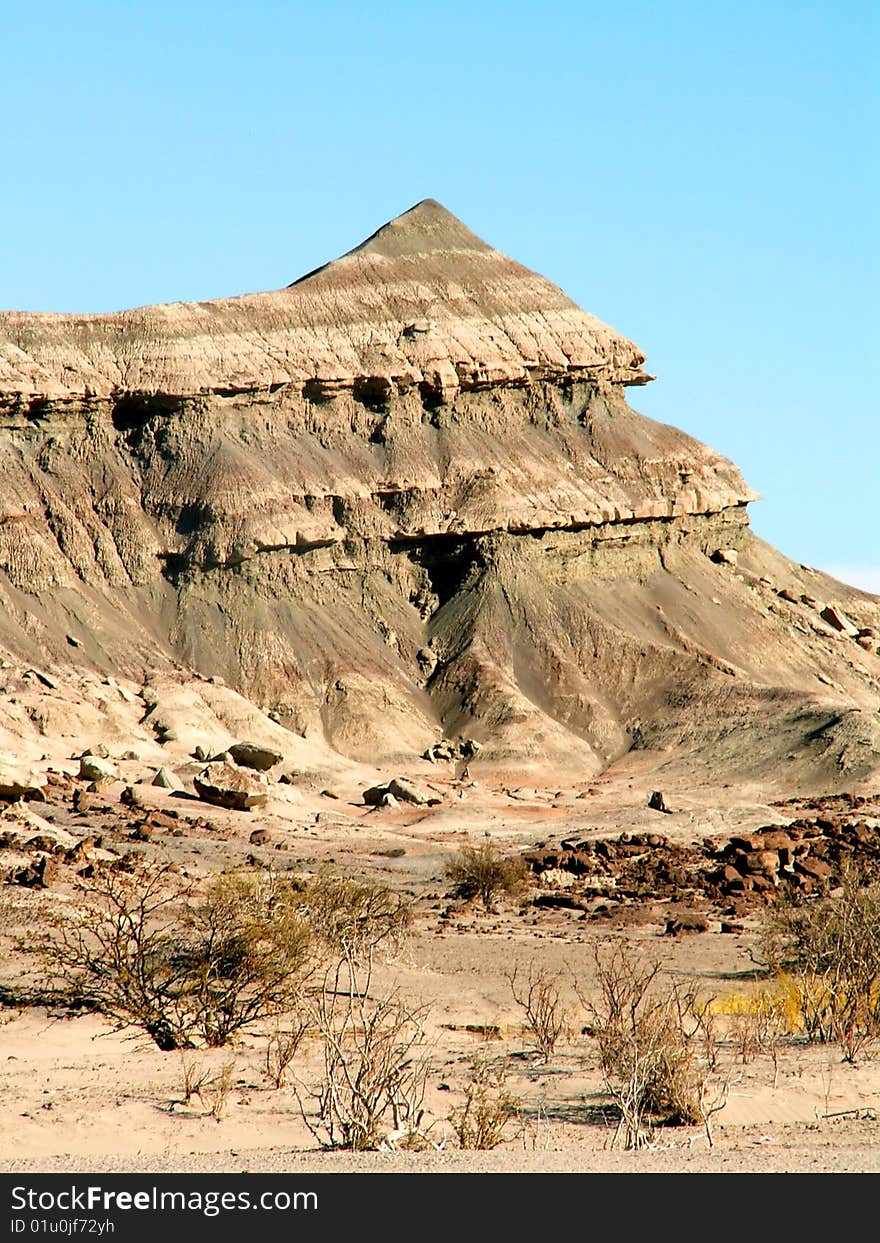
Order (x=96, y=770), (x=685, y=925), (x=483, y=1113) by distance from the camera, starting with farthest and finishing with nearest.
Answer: (x=96, y=770)
(x=685, y=925)
(x=483, y=1113)

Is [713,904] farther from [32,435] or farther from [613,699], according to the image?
[32,435]

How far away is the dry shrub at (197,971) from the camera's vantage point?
1667cm

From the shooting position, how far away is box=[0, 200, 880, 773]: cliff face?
59219 mm

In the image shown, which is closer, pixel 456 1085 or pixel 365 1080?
pixel 365 1080

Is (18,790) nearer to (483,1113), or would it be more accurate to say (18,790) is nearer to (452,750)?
(452,750)

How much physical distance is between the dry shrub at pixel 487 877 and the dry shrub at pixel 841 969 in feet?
32.3

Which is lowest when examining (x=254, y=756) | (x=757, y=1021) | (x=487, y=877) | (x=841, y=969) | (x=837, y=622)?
(x=757, y=1021)

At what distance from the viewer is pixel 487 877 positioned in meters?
31.2

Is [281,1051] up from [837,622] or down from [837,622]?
down

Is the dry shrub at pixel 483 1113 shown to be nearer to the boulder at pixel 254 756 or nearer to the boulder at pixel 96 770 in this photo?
the boulder at pixel 96 770

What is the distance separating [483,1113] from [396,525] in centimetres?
5377

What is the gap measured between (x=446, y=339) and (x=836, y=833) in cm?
3557

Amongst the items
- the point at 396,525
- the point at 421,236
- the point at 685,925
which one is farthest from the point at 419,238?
the point at 685,925
